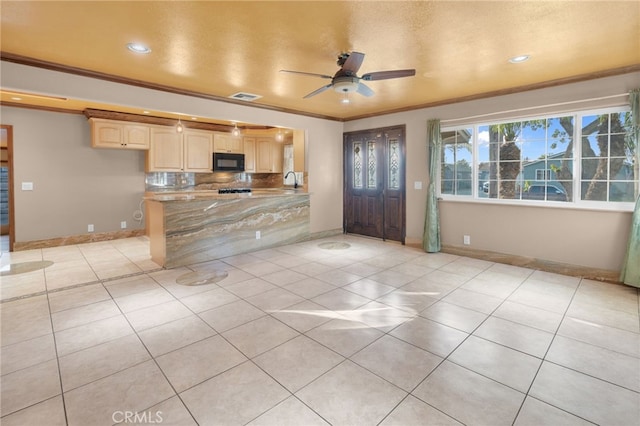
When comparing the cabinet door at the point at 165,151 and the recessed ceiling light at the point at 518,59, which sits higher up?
the recessed ceiling light at the point at 518,59

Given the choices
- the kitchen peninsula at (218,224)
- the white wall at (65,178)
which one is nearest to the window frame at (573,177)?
the kitchen peninsula at (218,224)

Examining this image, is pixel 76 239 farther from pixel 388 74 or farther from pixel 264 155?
pixel 388 74

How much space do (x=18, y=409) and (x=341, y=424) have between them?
72.7 inches

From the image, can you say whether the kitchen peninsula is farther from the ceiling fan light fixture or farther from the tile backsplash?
the ceiling fan light fixture

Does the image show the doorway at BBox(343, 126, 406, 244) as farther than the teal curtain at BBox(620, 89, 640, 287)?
Yes

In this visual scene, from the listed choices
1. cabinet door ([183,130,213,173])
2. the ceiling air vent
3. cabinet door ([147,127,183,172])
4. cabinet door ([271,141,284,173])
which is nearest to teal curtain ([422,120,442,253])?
the ceiling air vent

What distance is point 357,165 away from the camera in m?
6.73

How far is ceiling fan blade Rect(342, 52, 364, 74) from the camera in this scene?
2.77m

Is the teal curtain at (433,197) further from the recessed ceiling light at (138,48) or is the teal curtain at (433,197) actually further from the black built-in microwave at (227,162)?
the black built-in microwave at (227,162)

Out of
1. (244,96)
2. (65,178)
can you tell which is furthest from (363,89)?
(65,178)

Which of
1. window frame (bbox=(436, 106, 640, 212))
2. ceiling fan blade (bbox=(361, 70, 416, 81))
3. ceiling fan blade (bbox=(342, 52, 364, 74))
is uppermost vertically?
ceiling fan blade (bbox=(342, 52, 364, 74))

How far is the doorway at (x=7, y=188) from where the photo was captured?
5309mm

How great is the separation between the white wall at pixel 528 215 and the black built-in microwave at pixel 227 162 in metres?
3.81

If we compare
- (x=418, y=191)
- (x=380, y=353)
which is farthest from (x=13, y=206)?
(x=418, y=191)
